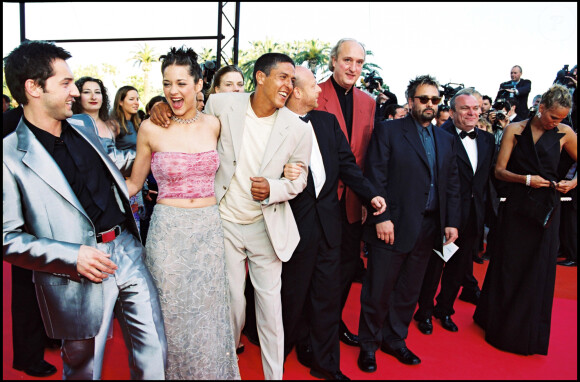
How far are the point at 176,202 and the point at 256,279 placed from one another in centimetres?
67

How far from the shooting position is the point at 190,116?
2.21m

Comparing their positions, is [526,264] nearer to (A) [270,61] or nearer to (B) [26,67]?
(A) [270,61]

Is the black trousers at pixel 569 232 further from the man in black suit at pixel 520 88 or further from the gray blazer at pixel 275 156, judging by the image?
the gray blazer at pixel 275 156

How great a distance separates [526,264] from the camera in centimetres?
316

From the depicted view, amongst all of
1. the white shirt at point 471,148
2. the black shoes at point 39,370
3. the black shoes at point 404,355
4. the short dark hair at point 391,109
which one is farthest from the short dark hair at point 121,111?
the short dark hair at point 391,109

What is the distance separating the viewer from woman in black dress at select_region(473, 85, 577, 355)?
3.04 meters

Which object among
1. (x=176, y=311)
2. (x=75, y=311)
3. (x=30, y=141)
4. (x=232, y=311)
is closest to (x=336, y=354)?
(x=232, y=311)

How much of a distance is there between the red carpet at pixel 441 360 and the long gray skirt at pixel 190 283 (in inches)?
22.9

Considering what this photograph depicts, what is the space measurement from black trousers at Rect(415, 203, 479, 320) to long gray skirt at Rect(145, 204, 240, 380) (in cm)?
195

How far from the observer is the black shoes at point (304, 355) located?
9.11ft

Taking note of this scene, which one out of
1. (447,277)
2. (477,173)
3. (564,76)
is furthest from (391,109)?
(447,277)

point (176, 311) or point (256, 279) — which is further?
point (256, 279)

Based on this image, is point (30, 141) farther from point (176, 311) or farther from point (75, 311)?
point (176, 311)

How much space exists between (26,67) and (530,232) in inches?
133
